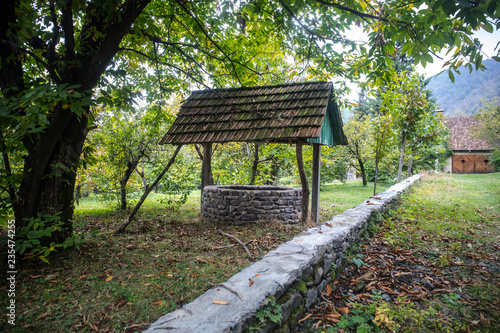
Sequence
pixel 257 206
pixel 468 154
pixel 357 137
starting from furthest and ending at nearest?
pixel 468 154 → pixel 357 137 → pixel 257 206

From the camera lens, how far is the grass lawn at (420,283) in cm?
280

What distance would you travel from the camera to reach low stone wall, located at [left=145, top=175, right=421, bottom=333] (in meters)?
1.97

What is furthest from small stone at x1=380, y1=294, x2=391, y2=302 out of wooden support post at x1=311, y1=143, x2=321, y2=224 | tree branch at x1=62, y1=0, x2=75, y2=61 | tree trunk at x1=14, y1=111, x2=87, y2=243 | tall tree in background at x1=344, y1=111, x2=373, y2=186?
tall tree in background at x1=344, y1=111, x2=373, y2=186

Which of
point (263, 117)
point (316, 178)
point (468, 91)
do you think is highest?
point (468, 91)

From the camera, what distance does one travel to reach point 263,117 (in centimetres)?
→ 658

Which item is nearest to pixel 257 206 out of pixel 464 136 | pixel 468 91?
pixel 464 136

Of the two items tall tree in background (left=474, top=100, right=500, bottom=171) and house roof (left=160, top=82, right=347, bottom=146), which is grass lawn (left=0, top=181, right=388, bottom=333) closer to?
house roof (left=160, top=82, right=347, bottom=146)

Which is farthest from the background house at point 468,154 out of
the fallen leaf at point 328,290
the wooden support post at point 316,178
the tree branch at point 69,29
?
the tree branch at point 69,29

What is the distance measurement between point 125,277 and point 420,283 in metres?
3.99

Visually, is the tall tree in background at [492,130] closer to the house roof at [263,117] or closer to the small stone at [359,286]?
the house roof at [263,117]

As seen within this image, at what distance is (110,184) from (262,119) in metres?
5.03

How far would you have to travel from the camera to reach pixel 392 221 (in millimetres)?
6941

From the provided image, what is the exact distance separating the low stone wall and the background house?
3321 cm

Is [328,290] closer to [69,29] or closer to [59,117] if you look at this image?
[59,117]
